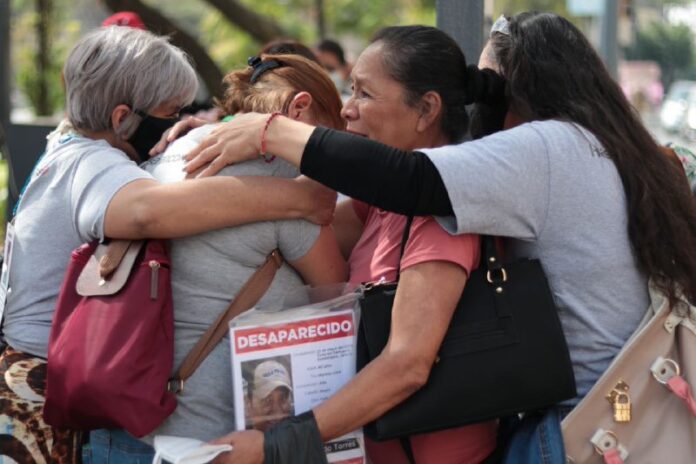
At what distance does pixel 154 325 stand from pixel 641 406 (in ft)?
3.70

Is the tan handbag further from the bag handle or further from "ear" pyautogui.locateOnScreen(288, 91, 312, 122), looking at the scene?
"ear" pyautogui.locateOnScreen(288, 91, 312, 122)

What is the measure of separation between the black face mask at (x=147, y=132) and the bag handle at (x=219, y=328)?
0.58 metres

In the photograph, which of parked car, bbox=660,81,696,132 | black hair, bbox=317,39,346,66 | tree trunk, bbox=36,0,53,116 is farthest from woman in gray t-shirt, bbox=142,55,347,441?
parked car, bbox=660,81,696,132

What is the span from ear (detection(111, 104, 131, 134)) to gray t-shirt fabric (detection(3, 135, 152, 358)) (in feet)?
0.20

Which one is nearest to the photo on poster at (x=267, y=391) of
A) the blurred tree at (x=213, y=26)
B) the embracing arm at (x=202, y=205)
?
the embracing arm at (x=202, y=205)

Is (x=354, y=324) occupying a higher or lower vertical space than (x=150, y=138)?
lower

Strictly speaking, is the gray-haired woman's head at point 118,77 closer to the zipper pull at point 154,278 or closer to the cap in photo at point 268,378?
the zipper pull at point 154,278

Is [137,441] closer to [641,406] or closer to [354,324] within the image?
[354,324]

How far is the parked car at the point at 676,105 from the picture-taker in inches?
495

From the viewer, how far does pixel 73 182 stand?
252cm

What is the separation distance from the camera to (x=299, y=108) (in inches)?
101

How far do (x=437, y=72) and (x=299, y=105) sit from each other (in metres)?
0.36

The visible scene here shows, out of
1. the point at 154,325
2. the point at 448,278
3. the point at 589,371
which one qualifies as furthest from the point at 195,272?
the point at 589,371

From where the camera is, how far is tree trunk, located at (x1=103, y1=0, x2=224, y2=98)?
7695mm
